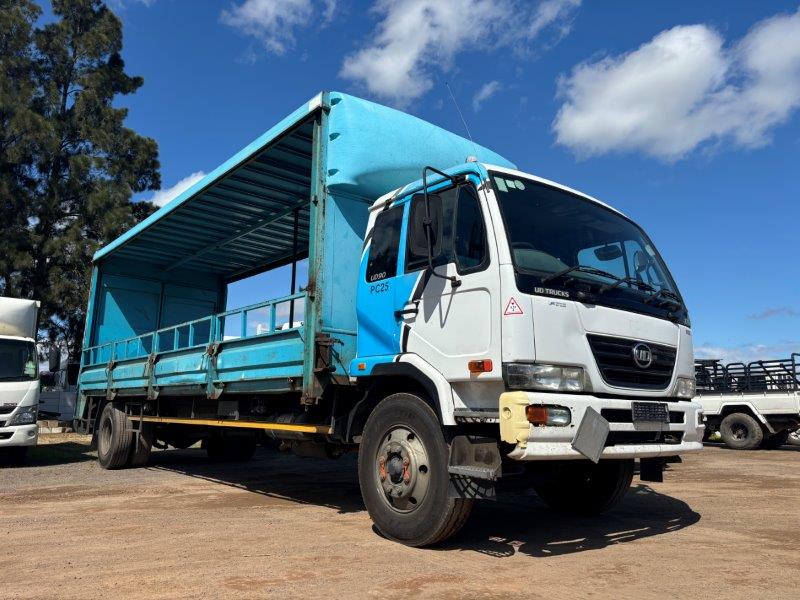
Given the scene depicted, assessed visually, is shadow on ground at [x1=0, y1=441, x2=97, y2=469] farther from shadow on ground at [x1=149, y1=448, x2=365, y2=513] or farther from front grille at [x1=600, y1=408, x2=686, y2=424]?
front grille at [x1=600, y1=408, x2=686, y2=424]

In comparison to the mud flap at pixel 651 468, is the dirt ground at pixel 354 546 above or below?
below

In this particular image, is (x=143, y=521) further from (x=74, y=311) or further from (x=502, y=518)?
(x=74, y=311)

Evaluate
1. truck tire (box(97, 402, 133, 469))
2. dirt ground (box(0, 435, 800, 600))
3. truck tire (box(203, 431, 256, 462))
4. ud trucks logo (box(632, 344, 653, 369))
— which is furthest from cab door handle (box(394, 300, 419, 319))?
truck tire (box(203, 431, 256, 462))

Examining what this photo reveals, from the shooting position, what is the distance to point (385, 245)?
508cm

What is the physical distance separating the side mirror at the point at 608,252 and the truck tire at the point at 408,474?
177 cm

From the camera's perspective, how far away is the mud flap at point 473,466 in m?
3.87

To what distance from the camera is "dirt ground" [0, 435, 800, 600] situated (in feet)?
11.7

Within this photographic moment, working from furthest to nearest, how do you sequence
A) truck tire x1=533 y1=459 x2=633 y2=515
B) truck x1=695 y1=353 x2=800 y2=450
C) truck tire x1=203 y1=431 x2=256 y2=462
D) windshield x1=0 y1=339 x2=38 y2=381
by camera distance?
truck x1=695 y1=353 x2=800 y2=450 → windshield x1=0 y1=339 x2=38 y2=381 → truck tire x1=203 y1=431 x2=256 y2=462 → truck tire x1=533 y1=459 x2=633 y2=515

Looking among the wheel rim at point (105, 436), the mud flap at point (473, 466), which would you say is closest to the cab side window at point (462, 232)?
the mud flap at point (473, 466)

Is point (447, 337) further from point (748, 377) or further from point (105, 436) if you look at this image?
point (748, 377)

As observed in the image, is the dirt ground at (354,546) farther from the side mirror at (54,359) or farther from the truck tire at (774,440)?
the truck tire at (774,440)

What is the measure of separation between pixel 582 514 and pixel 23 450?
960 cm

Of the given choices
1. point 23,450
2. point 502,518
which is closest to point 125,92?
point 23,450

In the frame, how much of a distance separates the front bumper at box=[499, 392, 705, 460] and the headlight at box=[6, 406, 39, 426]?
32.0ft
